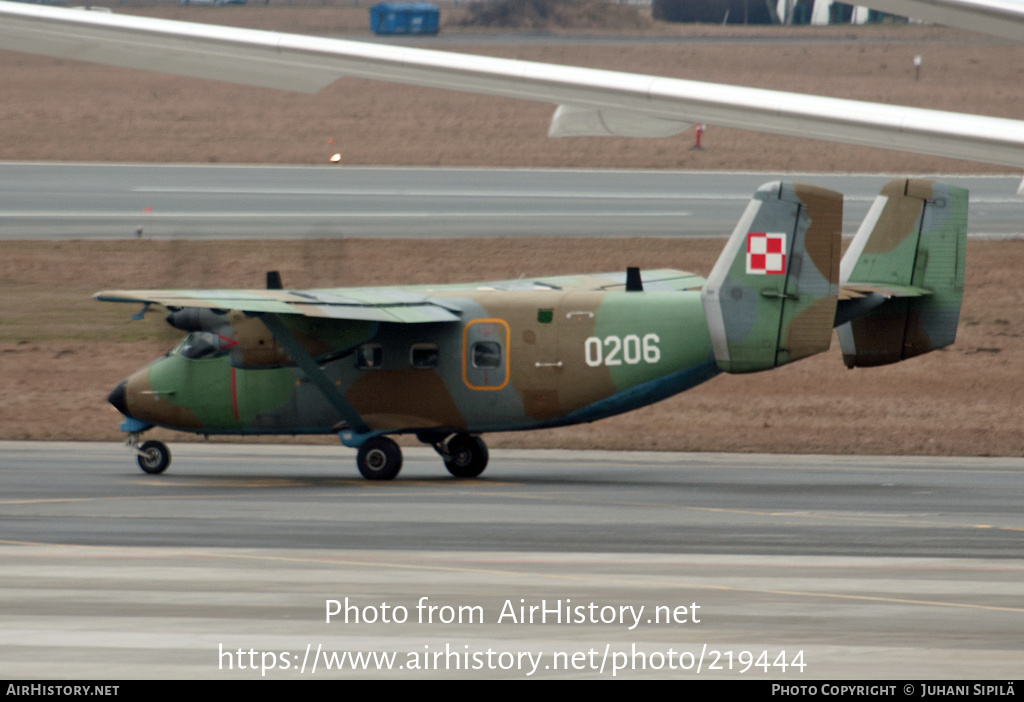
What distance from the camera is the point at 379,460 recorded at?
20.4m

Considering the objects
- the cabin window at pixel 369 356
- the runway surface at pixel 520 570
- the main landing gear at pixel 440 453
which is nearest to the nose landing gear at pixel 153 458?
the runway surface at pixel 520 570

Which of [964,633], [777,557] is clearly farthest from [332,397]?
[964,633]

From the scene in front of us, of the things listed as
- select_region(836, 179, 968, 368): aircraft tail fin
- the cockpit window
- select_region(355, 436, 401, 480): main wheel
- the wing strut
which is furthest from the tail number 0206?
the cockpit window

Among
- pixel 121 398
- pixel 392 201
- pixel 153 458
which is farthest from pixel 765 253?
pixel 392 201

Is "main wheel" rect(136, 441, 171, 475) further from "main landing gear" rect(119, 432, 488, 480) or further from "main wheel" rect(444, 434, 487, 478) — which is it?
"main wheel" rect(444, 434, 487, 478)

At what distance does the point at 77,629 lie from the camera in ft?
35.0

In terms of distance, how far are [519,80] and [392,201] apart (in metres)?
33.8

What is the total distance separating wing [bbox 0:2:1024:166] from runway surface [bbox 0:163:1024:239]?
2754 cm

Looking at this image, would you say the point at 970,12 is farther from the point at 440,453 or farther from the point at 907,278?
the point at 440,453

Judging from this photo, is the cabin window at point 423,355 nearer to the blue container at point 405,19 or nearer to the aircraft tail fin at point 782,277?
the aircraft tail fin at point 782,277

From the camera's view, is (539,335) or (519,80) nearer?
(519,80)

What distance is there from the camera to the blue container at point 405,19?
8625 cm

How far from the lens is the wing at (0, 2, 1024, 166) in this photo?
365 inches
